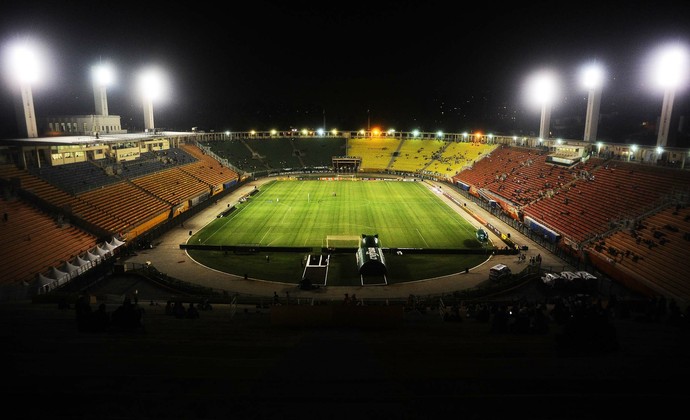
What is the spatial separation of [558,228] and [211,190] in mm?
45057

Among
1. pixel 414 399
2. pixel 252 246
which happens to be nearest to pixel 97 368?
pixel 414 399

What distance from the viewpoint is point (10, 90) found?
40125 mm

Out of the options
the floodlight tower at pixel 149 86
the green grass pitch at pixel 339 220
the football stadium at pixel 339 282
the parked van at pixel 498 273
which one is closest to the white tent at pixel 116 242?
the football stadium at pixel 339 282

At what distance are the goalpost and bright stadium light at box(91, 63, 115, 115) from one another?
3918cm

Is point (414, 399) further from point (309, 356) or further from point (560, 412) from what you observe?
point (309, 356)

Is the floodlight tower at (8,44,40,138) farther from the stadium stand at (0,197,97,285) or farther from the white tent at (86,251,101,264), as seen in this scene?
the white tent at (86,251,101,264)

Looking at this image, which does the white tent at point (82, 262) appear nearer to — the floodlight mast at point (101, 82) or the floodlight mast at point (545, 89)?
the floodlight mast at point (101, 82)

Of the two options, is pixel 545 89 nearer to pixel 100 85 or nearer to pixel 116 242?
pixel 116 242

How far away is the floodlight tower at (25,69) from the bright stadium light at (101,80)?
14.1 meters

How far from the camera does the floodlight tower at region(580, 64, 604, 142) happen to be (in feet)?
171

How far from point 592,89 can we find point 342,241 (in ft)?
133

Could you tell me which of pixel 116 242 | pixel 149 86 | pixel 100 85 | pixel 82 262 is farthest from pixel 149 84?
pixel 82 262

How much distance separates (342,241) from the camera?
128ft

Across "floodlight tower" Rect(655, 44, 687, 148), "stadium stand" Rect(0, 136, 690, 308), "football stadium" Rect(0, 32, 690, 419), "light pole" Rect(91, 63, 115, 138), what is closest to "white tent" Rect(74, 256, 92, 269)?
"football stadium" Rect(0, 32, 690, 419)
